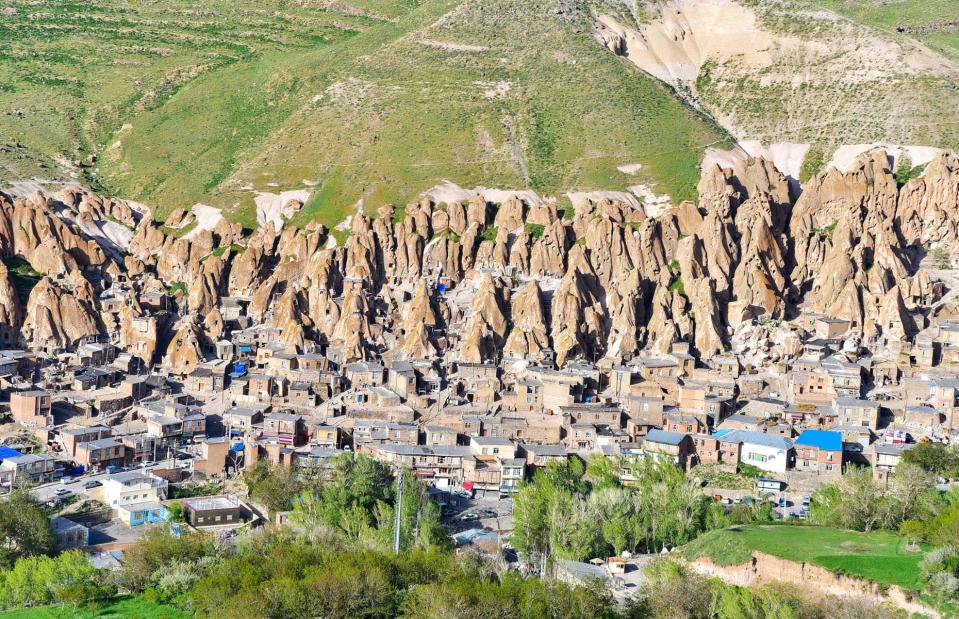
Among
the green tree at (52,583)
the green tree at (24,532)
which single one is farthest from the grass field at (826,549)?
the green tree at (24,532)

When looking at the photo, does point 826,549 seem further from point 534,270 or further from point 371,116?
point 371,116

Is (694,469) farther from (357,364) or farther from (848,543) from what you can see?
(357,364)

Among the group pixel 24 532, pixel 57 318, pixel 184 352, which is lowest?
pixel 24 532

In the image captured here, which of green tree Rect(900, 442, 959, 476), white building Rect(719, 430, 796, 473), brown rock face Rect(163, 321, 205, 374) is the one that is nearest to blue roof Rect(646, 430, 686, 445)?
white building Rect(719, 430, 796, 473)

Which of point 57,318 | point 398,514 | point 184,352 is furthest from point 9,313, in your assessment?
point 398,514

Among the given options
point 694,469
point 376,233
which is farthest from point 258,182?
point 694,469

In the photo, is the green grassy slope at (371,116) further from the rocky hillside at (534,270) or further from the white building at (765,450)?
the white building at (765,450)
